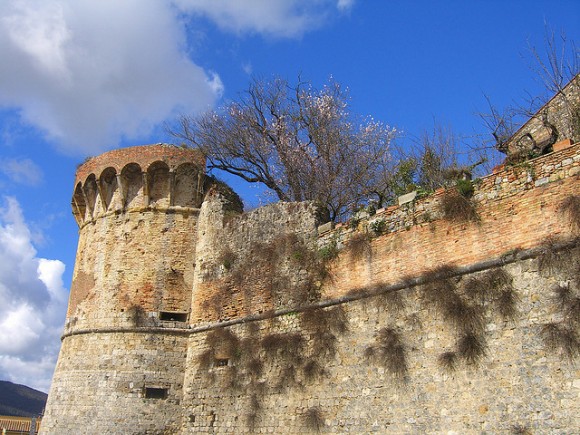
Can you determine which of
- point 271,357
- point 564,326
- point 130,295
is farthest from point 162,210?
point 564,326

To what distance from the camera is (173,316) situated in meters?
14.1

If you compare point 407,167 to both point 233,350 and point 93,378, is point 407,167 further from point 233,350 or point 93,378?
point 93,378

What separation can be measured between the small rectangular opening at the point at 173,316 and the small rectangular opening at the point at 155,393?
5.24 ft

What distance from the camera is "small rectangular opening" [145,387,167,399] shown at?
13.2 metres

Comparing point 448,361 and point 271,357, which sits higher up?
point 271,357

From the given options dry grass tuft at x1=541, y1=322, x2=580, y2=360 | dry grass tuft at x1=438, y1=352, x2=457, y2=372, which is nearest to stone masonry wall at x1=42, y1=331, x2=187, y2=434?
dry grass tuft at x1=438, y1=352, x2=457, y2=372

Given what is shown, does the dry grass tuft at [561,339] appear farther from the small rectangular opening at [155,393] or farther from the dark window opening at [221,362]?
the small rectangular opening at [155,393]

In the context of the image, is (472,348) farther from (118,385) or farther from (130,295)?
(130,295)

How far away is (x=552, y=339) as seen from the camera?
7.76 metres

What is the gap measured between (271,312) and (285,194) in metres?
8.13

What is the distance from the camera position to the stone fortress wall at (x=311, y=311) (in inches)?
325

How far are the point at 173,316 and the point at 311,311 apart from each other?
4.22 metres

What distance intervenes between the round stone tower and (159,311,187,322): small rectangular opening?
0.02 metres

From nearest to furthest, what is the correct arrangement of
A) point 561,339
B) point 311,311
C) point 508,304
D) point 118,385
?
1. point 561,339
2. point 508,304
3. point 311,311
4. point 118,385
